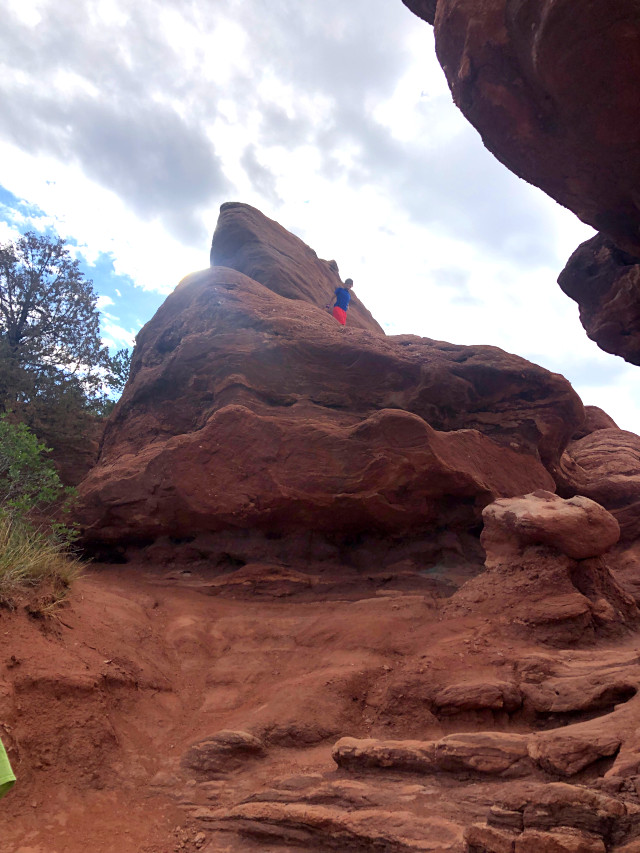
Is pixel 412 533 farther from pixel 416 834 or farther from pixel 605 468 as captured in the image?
pixel 605 468

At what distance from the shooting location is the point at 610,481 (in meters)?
14.0

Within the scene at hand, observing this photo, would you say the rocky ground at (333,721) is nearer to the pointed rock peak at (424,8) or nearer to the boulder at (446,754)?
the boulder at (446,754)

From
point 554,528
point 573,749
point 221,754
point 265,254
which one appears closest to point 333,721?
point 221,754

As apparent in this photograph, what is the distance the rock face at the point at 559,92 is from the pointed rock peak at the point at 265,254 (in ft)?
29.4

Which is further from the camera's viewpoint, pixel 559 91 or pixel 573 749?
pixel 559 91

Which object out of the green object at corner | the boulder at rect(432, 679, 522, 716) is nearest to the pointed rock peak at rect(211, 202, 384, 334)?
the boulder at rect(432, 679, 522, 716)

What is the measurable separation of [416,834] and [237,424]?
24.5 feet

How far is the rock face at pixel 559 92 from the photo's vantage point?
6.35 m

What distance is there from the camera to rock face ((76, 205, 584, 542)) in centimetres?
1013

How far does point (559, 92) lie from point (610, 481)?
32.2ft

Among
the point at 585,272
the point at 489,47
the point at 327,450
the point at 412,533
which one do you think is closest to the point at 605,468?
the point at 585,272

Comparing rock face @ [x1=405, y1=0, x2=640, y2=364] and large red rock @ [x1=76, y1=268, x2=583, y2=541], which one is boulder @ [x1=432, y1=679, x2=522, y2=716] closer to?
large red rock @ [x1=76, y1=268, x2=583, y2=541]

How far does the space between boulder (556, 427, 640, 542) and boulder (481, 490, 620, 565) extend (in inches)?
219

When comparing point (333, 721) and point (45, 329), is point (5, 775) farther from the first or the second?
point (45, 329)
